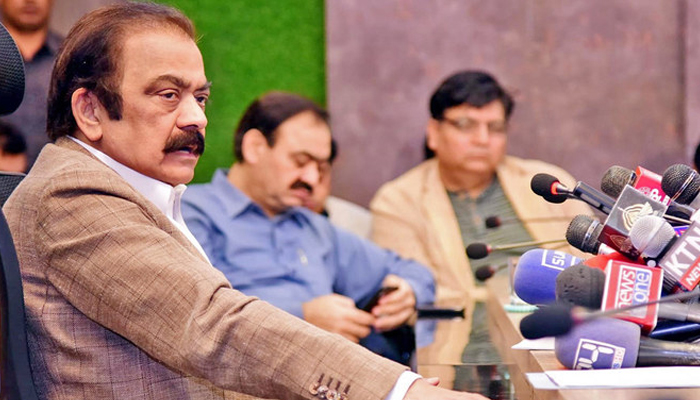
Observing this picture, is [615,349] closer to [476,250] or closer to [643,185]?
[643,185]

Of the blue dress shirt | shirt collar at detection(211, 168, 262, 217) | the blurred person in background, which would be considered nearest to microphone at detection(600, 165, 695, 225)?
the blue dress shirt

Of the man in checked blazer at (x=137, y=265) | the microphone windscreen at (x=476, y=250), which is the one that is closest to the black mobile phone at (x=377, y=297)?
the microphone windscreen at (x=476, y=250)

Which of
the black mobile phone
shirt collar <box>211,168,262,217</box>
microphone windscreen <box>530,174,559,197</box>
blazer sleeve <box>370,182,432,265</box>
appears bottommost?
blazer sleeve <box>370,182,432,265</box>

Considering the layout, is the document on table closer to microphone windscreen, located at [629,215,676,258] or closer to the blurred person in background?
microphone windscreen, located at [629,215,676,258]

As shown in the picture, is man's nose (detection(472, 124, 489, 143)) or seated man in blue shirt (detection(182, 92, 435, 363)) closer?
seated man in blue shirt (detection(182, 92, 435, 363))

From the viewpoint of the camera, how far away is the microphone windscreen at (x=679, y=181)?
111 centimetres

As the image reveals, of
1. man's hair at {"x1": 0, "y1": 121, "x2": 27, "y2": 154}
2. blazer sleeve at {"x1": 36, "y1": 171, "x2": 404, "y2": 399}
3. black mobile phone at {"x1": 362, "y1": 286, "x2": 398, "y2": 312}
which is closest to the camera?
blazer sleeve at {"x1": 36, "y1": 171, "x2": 404, "y2": 399}

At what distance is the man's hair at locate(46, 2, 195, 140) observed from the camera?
53.1 inches

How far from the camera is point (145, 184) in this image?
4.50 feet

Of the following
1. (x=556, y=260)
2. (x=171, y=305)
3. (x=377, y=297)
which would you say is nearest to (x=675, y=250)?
(x=556, y=260)

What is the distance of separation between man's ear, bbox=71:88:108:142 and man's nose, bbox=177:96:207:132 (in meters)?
0.12

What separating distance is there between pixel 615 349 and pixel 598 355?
0.02 m

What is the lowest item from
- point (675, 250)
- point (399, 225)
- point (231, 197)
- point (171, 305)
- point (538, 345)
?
point (399, 225)

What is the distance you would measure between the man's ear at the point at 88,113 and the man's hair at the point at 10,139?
2.07m
